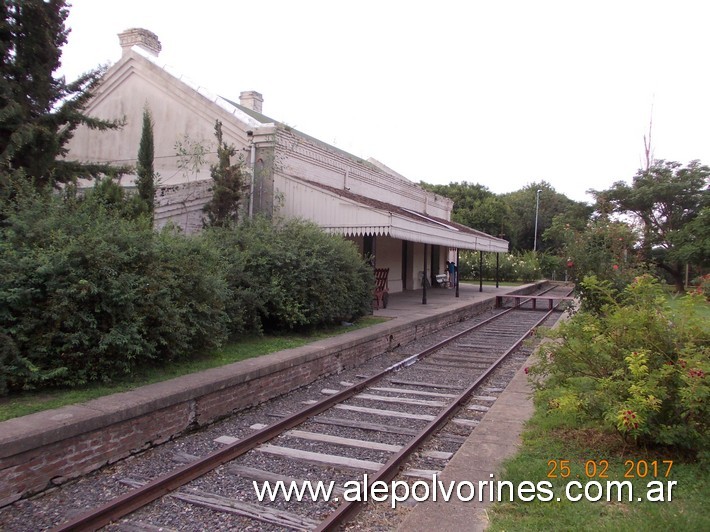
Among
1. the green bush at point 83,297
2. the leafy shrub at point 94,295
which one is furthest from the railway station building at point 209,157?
the green bush at point 83,297

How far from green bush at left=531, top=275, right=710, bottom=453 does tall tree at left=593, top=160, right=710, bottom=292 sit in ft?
88.3

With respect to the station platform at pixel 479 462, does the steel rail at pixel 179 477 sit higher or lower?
lower

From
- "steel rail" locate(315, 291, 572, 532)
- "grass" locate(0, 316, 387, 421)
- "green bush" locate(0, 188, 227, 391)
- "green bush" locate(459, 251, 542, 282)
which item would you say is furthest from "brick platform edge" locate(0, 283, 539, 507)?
"green bush" locate(459, 251, 542, 282)

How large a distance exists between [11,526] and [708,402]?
523cm

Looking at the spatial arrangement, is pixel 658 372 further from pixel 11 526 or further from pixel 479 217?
pixel 479 217

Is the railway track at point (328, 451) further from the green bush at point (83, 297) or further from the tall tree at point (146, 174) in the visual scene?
the tall tree at point (146, 174)

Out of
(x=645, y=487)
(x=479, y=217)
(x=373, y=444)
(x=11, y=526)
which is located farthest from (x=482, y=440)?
(x=479, y=217)

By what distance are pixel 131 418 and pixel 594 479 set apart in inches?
167

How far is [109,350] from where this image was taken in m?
6.10

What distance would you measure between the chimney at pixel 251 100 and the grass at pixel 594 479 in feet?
64.4

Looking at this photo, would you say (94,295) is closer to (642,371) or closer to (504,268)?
(642,371)

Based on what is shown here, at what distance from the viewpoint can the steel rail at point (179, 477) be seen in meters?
3.79

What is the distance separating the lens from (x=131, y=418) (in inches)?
208

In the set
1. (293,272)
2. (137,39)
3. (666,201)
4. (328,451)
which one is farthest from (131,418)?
(666,201)
